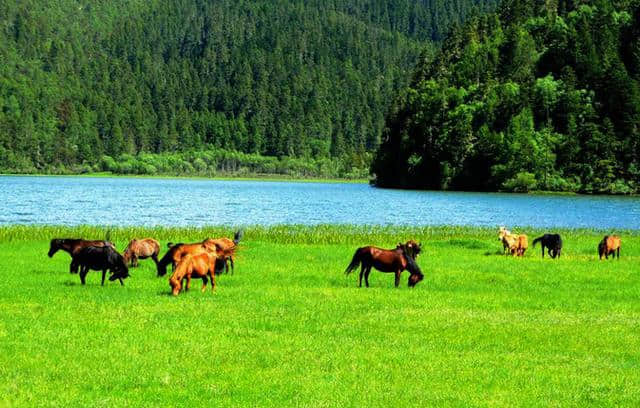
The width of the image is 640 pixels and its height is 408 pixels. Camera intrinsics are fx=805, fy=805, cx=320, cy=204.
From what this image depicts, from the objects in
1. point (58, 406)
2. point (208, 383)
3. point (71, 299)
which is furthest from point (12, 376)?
point (71, 299)

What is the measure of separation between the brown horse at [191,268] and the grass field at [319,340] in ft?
1.79

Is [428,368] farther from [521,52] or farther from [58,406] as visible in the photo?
[521,52]

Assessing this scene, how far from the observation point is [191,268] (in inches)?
1031

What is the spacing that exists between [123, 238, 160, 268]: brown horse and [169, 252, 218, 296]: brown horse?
29.1ft

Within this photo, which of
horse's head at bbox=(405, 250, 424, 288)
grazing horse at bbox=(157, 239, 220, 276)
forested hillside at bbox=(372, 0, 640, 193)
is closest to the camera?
grazing horse at bbox=(157, 239, 220, 276)

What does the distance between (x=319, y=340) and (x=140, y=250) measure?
17.8 metres

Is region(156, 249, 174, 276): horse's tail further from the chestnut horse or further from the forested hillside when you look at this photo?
the forested hillside

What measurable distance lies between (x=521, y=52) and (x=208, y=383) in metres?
190

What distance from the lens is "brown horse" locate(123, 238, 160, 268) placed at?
35.0 meters

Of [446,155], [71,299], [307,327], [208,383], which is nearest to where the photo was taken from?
[208,383]

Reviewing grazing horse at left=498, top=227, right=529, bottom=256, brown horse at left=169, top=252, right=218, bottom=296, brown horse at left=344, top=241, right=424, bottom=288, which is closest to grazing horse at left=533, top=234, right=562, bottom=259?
grazing horse at left=498, top=227, right=529, bottom=256

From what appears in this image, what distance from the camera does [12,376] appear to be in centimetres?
1547

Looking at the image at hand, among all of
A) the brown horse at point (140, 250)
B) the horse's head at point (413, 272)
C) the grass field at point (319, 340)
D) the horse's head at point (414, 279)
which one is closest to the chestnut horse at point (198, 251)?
the grass field at point (319, 340)

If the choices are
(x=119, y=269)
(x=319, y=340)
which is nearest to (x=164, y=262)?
(x=119, y=269)
